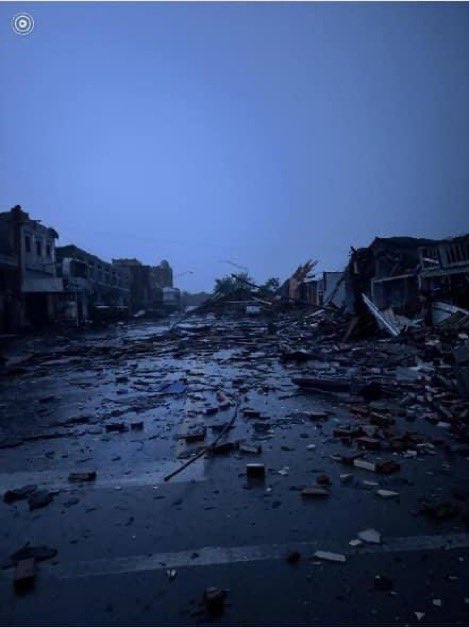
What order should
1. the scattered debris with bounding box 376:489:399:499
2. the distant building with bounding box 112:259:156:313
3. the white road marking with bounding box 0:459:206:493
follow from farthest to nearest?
the distant building with bounding box 112:259:156:313
the white road marking with bounding box 0:459:206:493
the scattered debris with bounding box 376:489:399:499

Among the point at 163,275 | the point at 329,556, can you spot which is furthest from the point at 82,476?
the point at 163,275

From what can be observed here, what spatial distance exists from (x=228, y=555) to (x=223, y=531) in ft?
0.99

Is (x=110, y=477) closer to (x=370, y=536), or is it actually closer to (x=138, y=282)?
(x=370, y=536)

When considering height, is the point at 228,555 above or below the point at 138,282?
below

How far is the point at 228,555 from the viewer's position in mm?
2650

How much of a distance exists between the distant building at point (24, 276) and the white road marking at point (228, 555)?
29.5 meters

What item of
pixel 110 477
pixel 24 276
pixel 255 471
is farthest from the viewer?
pixel 24 276

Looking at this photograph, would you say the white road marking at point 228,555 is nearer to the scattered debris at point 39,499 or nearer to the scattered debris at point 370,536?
the scattered debris at point 370,536

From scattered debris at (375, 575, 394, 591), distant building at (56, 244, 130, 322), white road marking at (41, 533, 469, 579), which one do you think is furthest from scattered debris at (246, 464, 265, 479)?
distant building at (56, 244, 130, 322)

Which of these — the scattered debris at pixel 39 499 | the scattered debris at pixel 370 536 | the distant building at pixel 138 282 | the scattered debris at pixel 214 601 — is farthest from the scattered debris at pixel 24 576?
the distant building at pixel 138 282

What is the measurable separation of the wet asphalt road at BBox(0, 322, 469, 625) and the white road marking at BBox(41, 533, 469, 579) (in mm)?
10

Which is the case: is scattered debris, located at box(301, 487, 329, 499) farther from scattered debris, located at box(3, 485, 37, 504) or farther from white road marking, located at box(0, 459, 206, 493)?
scattered debris, located at box(3, 485, 37, 504)

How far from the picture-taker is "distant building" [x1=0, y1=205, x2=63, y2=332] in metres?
29.2

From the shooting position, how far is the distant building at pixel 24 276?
29.2m
